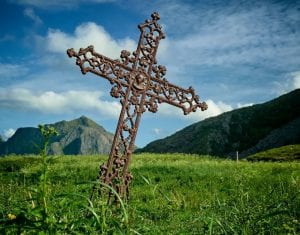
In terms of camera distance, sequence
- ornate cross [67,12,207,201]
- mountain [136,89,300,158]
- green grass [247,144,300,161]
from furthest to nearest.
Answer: mountain [136,89,300,158], green grass [247,144,300,161], ornate cross [67,12,207,201]

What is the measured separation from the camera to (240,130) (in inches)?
3883

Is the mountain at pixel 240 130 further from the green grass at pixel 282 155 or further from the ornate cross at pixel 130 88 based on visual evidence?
the ornate cross at pixel 130 88

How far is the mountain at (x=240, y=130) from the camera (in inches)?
3487

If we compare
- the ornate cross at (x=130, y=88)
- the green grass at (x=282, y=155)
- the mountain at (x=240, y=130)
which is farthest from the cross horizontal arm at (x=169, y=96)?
the mountain at (x=240, y=130)

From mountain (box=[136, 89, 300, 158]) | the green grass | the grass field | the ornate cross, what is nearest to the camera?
the grass field

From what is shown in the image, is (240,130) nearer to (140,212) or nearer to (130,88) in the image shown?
(130,88)

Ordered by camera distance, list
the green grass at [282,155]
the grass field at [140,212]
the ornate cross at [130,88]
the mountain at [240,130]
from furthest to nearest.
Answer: the mountain at [240,130], the green grass at [282,155], the ornate cross at [130,88], the grass field at [140,212]

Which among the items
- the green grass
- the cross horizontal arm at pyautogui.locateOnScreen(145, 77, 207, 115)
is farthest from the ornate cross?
the green grass

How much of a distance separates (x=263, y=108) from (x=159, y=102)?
330ft

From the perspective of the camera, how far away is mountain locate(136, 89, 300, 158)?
8856 cm

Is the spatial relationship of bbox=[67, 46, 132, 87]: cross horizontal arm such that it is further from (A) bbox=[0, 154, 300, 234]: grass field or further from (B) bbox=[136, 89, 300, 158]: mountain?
(B) bbox=[136, 89, 300, 158]: mountain

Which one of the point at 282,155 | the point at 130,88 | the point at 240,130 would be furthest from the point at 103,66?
the point at 240,130

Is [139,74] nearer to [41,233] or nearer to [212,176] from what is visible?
[41,233]

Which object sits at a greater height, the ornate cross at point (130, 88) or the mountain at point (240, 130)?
the mountain at point (240, 130)
